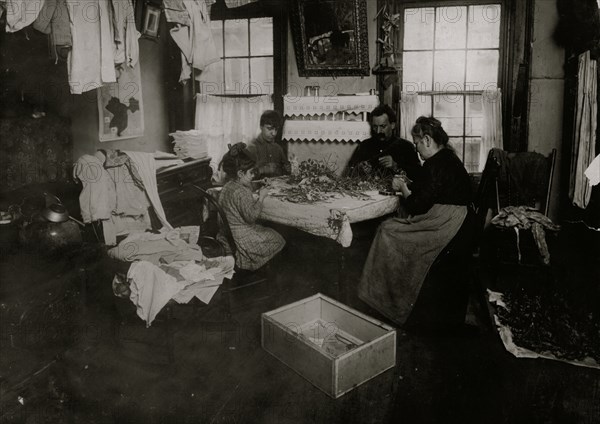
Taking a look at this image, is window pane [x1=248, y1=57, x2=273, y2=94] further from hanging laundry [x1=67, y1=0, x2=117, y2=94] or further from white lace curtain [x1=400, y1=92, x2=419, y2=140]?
hanging laundry [x1=67, y1=0, x2=117, y2=94]

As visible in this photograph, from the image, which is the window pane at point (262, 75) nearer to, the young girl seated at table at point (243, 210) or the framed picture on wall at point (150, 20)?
the framed picture on wall at point (150, 20)

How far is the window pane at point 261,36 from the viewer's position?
6844 mm

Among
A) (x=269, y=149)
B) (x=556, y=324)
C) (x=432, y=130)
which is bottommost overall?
(x=556, y=324)

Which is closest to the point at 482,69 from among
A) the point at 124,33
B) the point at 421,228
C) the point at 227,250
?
the point at 421,228

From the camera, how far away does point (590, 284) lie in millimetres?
4488

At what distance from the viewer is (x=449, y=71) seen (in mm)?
6469

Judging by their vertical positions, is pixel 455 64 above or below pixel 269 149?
above

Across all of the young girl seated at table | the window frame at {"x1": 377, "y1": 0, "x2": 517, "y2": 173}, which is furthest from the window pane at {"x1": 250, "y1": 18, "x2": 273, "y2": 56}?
the young girl seated at table

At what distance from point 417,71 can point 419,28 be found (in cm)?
53

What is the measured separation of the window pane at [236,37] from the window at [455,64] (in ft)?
7.02

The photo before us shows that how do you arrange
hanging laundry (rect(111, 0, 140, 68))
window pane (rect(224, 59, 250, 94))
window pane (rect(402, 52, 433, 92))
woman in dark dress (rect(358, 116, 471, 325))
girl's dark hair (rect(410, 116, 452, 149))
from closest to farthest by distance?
hanging laundry (rect(111, 0, 140, 68)), woman in dark dress (rect(358, 116, 471, 325)), girl's dark hair (rect(410, 116, 452, 149)), window pane (rect(402, 52, 433, 92)), window pane (rect(224, 59, 250, 94))

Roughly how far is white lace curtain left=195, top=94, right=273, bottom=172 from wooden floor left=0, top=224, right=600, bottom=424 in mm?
3335

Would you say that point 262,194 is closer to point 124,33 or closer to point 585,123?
point 124,33

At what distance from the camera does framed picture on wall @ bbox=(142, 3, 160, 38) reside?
415 centimetres
